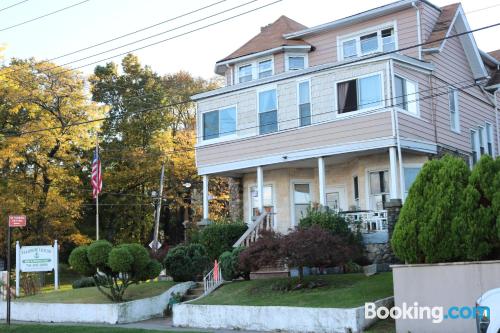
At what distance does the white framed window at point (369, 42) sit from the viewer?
25.3m

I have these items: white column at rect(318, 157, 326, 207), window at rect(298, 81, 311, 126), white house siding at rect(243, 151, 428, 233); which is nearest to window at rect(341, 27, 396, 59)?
window at rect(298, 81, 311, 126)

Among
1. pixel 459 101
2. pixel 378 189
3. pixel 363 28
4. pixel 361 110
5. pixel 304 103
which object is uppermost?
pixel 363 28

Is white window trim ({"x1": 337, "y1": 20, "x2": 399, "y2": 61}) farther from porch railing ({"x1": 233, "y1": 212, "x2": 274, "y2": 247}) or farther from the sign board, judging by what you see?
the sign board

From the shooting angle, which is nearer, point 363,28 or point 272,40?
point 363,28

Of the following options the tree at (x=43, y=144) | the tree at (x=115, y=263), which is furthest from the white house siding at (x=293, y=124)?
the tree at (x=43, y=144)

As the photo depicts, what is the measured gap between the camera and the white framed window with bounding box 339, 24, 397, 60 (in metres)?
25.3

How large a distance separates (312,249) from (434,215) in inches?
152

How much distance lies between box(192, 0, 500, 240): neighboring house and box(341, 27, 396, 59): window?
4 centimetres

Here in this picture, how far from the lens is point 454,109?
987 inches

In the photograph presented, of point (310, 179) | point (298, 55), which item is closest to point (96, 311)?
point (310, 179)

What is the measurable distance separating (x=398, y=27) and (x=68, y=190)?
76.3ft

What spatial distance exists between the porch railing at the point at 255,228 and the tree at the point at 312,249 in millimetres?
4521

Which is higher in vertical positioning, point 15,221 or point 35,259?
point 15,221

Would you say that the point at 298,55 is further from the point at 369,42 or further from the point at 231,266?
the point at 231,266
